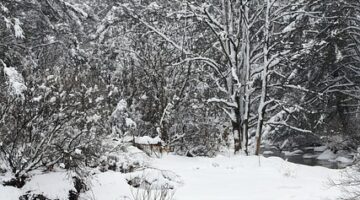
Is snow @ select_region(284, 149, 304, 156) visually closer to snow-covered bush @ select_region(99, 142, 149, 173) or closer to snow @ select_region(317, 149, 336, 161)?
snow @ select_region(317, 149, 336, 161)

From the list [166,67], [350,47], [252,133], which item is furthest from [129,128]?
[252,133]

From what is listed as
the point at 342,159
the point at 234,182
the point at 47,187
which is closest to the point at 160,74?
the point at 234,182

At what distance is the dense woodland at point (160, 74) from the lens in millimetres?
8352

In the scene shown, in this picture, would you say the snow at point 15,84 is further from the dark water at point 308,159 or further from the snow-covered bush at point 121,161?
→ the dark water at point 308,159

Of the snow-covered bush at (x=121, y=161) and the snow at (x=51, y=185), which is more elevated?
the snow-covered bush at (x=121, y=161)

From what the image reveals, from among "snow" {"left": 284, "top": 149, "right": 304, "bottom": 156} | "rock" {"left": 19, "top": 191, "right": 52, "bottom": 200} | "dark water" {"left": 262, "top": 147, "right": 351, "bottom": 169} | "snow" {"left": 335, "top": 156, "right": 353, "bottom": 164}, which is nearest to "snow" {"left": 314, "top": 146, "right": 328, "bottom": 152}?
"dark water" {"left": 262, "top": 147, "right": 351, "bottom": 169}

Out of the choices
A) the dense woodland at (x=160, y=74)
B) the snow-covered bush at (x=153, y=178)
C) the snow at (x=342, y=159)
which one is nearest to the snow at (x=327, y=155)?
the snow at (x=342, y=159)

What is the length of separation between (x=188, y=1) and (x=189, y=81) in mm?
3084

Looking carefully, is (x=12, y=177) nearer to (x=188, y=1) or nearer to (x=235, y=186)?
(x=235, y=186)

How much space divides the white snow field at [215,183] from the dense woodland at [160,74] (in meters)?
0.52

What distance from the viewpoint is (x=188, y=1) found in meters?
17.1

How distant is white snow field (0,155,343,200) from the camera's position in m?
7.96

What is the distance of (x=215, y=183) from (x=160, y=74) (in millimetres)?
6620

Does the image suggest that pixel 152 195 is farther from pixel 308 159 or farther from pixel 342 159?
pixel 308 159
